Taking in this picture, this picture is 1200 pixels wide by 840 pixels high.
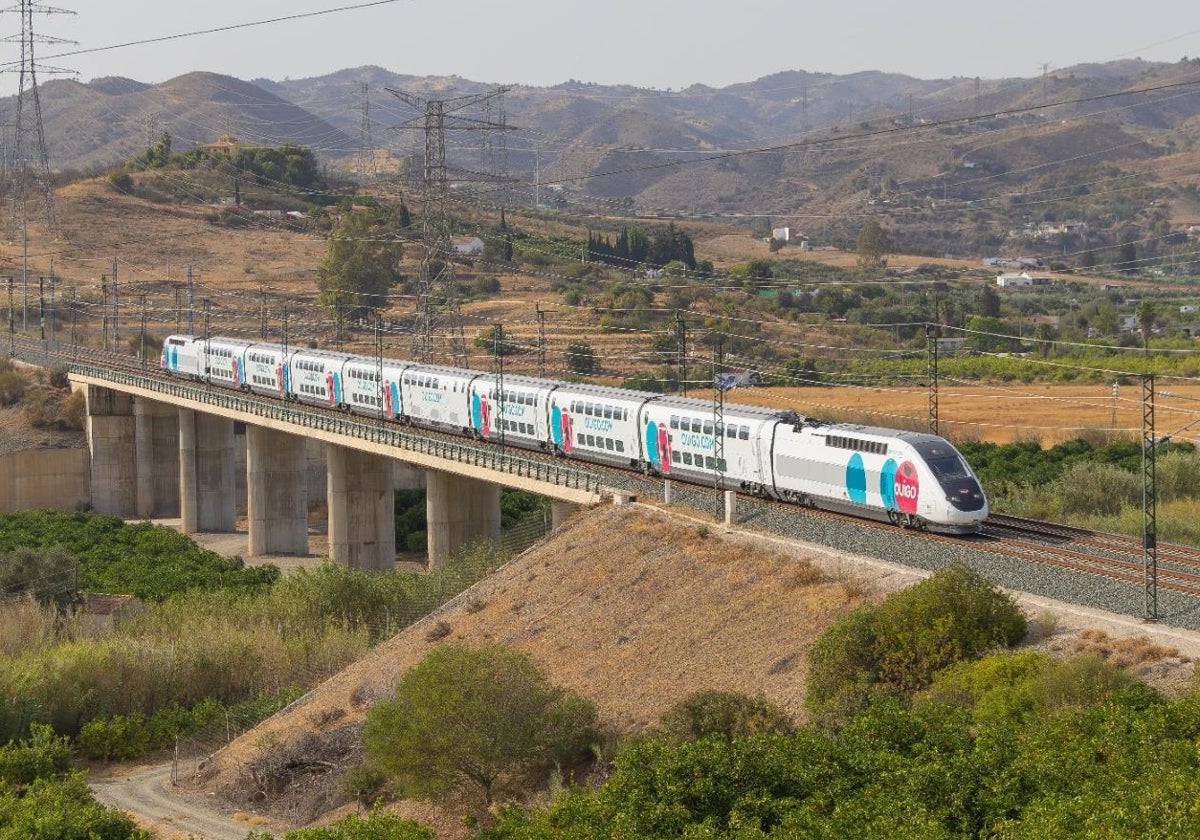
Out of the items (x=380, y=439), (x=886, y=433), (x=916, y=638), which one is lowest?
(x=916, y=638)

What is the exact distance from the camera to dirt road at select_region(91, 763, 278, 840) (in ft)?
125

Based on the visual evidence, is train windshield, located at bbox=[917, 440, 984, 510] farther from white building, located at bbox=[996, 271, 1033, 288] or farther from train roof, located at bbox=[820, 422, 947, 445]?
white building, located at bbox=[996, 271, 1033, 288]

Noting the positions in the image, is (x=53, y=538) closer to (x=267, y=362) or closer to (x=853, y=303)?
(x=267, y=362)

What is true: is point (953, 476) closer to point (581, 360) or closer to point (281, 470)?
point (281, 470)

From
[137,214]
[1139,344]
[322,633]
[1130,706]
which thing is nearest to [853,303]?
[1139,344]

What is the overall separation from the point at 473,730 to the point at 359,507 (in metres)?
40.9

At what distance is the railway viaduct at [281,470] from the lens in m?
61.6

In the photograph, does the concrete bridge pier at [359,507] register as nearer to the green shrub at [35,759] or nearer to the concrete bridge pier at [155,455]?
the concrete bridge pier at [155,455]

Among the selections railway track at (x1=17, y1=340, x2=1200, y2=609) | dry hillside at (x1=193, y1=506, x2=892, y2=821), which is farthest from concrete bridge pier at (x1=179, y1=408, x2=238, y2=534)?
dry hillside at (x1=193, y1=506, x2=892, y2=821)

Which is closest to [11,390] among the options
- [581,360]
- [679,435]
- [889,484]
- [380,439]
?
[581,360]

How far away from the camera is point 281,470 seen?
84062 mm

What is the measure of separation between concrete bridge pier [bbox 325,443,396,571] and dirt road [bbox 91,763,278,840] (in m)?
29.8

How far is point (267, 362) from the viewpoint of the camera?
8694 cm

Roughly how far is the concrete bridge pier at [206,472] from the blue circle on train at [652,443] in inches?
1715
